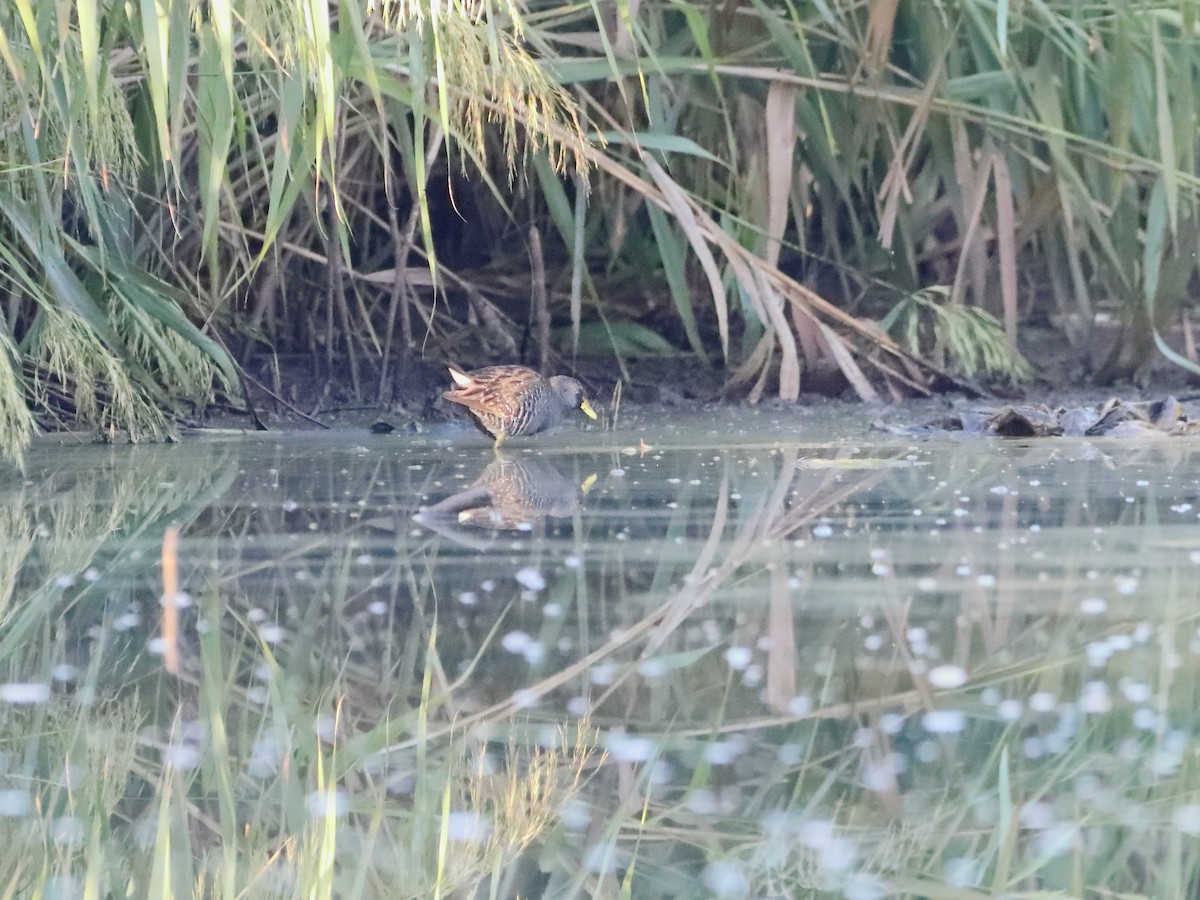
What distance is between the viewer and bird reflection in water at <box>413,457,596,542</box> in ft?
7.45

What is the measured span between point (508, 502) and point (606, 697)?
122 cm

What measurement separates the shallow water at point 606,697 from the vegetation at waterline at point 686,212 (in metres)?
1.12

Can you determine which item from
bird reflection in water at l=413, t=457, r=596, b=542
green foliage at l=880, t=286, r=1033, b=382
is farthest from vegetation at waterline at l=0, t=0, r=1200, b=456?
bird reflection in water at l=413, t=457, r=596, b=542

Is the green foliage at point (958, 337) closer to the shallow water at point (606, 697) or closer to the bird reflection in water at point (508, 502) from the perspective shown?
the bird reflection in water at point (508, 502)

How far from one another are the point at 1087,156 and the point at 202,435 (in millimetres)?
2351

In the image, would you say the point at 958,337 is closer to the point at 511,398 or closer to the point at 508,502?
the point at 511,398

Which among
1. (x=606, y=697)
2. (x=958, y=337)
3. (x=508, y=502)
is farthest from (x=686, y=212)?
(x=606, y=697)

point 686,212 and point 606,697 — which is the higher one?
point 686,212

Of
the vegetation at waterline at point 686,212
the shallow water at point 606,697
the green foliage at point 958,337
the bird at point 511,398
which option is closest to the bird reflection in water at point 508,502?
the shallow water at point 606,697

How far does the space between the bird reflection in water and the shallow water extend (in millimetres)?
14

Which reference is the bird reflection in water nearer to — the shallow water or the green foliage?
the shallow water

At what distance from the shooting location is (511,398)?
3.67 metres

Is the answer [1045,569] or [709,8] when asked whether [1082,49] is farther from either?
[1045,569]

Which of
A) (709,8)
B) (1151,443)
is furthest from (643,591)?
(709,8)
